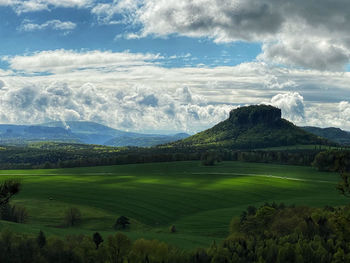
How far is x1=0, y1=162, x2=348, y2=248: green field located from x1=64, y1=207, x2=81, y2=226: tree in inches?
87.0

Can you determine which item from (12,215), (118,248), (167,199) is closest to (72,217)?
(12,215)

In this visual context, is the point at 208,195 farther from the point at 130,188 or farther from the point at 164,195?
the point at 130,188

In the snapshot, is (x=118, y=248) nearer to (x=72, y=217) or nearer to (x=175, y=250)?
(x=175, y=250)

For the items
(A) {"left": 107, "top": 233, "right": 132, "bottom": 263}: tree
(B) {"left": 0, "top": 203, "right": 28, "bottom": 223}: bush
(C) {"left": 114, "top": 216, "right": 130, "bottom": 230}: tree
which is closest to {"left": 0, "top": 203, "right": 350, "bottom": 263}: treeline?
(A) {"left": 107, "top": 233, "right": 132, "bottom": 263}: tree

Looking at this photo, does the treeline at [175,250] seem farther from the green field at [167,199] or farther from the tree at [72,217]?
the tree at [72,217]

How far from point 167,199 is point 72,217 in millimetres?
38552

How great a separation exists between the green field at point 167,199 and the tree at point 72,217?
2209 mm

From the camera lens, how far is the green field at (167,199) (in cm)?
9519

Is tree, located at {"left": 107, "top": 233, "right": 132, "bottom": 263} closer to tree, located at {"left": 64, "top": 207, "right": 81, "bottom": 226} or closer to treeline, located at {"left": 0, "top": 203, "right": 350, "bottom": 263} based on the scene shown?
treeline, located at {"left": 0, "top": 203, "right": 350, "bottom": 263}

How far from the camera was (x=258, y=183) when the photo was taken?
16125 centimetres

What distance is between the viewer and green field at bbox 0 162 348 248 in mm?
95188

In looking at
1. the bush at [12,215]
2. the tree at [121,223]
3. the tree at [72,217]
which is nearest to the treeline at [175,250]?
the tree at [121,223]

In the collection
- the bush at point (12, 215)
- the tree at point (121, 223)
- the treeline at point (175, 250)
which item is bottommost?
the tree at point (121, 223)

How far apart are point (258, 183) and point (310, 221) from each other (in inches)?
3150
